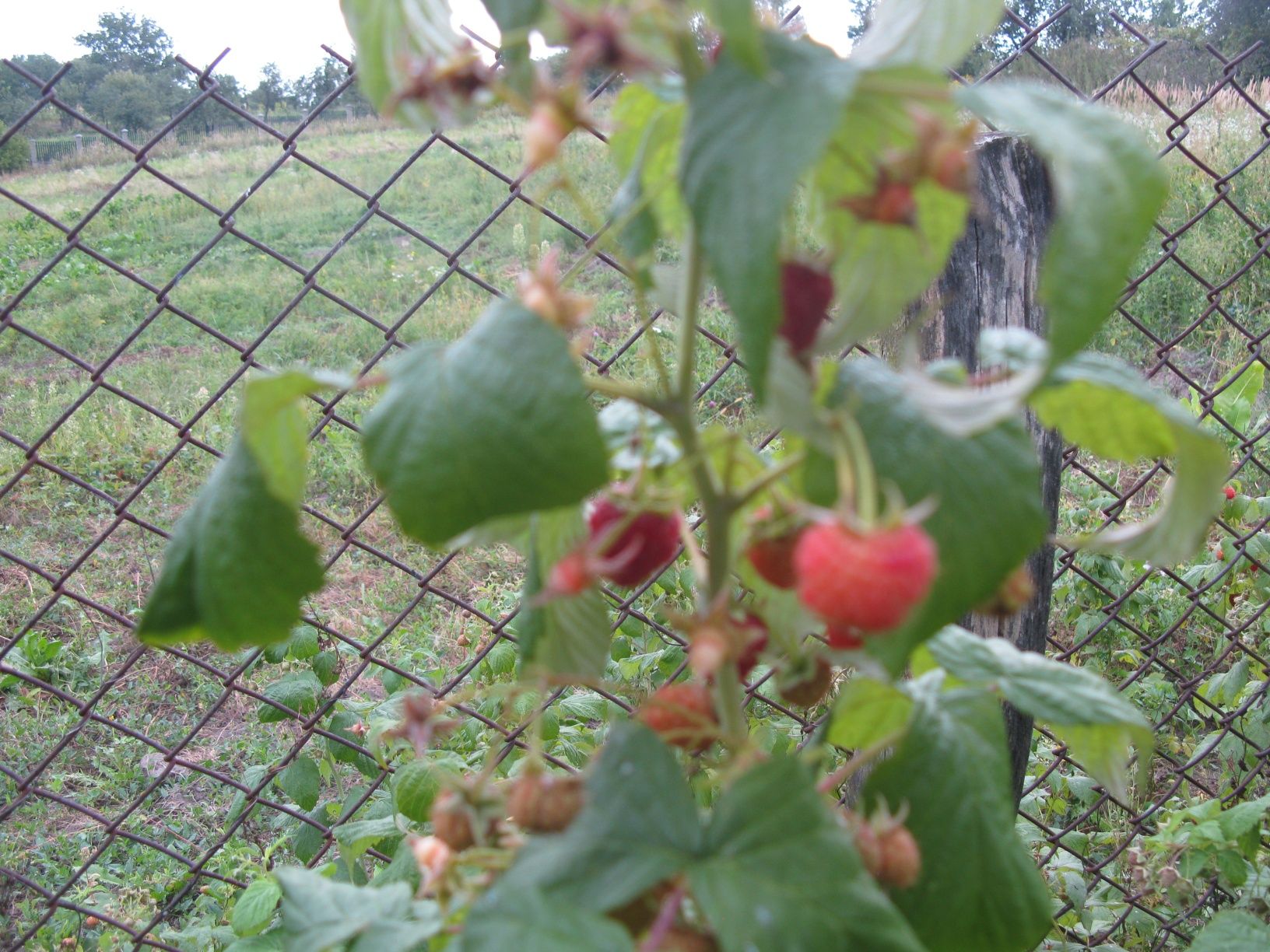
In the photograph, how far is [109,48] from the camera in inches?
378

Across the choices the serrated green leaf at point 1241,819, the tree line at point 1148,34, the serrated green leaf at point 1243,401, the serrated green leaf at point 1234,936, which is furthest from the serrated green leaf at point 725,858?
Result: the tree line at point 1148,34

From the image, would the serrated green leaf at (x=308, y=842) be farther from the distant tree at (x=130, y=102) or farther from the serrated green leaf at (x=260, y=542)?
the distant tree at (x=130, y=102)

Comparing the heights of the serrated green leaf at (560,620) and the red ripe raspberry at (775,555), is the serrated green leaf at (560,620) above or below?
below

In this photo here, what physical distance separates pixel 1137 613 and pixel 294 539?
1.86m

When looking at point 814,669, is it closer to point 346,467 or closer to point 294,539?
point 294,539

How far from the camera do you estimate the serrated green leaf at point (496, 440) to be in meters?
0.40

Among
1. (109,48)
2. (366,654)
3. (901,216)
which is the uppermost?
(901,216)

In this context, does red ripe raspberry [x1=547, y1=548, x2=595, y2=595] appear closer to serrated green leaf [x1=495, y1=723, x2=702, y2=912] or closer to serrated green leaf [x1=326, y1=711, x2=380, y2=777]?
serrated green leaf [x1=495, y1=723, x2=702, y2=912]

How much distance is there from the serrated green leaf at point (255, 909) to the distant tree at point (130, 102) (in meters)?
8.60

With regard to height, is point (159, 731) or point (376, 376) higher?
point (376, 376)

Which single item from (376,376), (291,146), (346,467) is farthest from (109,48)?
(376,376)

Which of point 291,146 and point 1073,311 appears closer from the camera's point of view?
point 1073,311

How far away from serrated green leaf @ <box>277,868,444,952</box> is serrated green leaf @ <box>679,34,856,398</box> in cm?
34

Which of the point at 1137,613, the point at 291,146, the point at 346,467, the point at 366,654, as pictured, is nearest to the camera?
the point at 291,146
